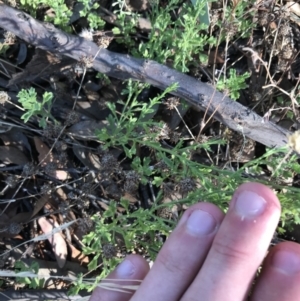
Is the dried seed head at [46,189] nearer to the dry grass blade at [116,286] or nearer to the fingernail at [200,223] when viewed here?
the dry grass blade at [116,286]

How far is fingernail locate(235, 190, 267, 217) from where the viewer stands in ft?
5.67

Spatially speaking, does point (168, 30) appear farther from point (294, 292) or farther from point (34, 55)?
point (294, 292)

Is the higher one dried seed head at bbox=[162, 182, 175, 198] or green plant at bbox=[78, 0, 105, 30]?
green plant at bbox=[78, 0, 105, 30]

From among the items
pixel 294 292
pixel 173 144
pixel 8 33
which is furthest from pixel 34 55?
pixel 294 292

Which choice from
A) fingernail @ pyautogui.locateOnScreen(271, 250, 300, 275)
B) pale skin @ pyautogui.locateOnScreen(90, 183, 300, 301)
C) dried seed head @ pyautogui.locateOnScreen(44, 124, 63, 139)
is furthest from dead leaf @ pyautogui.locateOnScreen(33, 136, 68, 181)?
fingernail @ pyautogui.locateOnScreen(271, 250, 300, 275)

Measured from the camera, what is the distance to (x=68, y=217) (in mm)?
2795

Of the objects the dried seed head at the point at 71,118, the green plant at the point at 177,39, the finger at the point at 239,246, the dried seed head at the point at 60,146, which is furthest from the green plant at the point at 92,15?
the finger at the point at 239,246

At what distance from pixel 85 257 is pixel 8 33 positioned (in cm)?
127

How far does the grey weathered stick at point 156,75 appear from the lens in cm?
254

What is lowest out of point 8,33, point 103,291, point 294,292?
point 103,291

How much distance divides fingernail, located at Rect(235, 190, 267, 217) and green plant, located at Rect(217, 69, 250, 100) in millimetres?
905

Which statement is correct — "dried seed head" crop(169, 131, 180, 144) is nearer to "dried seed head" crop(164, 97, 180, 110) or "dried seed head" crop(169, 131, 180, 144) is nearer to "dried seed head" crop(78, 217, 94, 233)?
"dried seed head" crop(164, 97, 180, 110)

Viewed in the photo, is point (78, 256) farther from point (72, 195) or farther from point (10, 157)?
point (10, 157)

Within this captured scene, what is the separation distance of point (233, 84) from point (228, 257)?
3.27 ft
